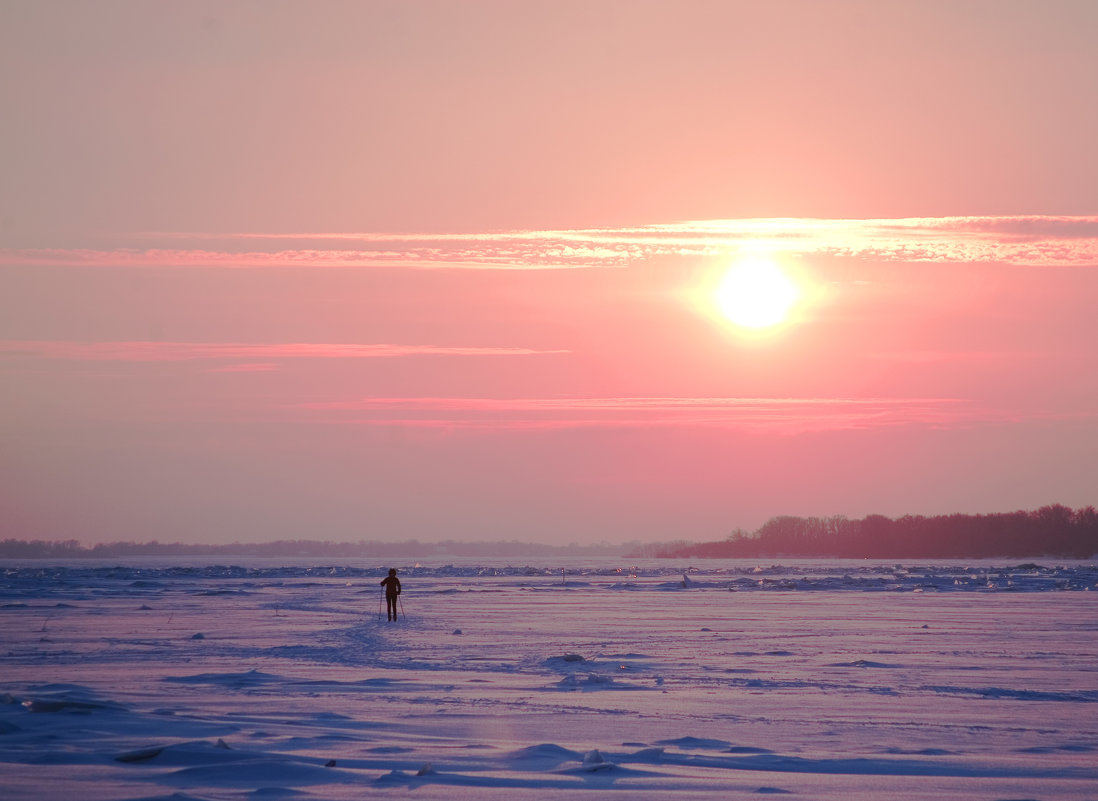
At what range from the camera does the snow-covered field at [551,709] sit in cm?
909

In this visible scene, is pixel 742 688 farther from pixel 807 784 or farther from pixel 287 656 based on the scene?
pixel 287 656

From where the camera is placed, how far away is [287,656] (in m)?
19.4

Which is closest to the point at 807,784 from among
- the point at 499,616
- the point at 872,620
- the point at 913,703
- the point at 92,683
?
the point at 913,703

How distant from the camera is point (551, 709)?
43.3 feet

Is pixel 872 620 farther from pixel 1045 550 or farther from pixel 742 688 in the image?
pixel 1045 550

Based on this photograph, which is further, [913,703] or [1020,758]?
[913,703]

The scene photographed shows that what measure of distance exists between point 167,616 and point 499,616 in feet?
31.2

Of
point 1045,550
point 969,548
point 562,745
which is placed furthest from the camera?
point 969,548

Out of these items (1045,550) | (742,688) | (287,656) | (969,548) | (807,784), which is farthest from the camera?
(969,548)

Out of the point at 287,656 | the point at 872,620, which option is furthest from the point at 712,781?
the point at 872,620

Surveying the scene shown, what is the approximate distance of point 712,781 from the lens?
30.1ft

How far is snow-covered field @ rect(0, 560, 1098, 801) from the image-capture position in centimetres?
909

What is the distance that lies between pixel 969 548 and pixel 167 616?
14451 cm

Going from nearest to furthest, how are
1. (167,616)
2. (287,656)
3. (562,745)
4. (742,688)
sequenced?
(562,745) → (742,688) → (287,656) → (167,616)
